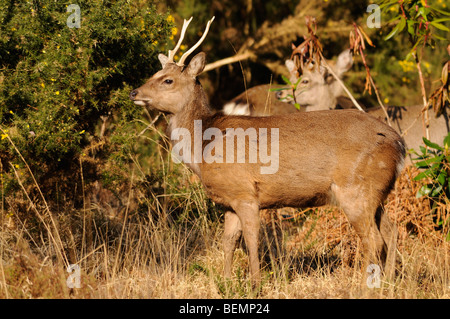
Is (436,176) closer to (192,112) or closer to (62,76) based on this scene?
(192,112)

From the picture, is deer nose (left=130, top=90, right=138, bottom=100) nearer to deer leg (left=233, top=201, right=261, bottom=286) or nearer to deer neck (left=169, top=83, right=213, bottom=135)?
deer neck (left=169, top=83, right=213, bottom=135)

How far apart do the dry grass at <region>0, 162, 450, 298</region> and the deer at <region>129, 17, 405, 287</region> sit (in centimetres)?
36

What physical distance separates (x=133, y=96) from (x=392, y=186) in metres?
2.68

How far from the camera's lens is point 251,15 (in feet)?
45.8

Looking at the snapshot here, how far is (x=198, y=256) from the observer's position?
6480 mm

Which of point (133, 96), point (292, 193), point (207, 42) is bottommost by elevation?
point (292, 193)

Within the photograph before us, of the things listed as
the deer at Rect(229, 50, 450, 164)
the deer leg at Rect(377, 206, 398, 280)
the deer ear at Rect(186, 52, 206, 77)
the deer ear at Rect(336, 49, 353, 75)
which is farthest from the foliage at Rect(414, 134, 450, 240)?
the deer ear at Rect(336, 49, 353, 75)

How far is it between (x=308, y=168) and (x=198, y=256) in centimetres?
171

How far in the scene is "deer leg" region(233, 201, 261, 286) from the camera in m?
5.57

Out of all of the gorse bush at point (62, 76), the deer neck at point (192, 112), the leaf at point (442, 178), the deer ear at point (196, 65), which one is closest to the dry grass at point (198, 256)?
the leaf at point (442, 178)

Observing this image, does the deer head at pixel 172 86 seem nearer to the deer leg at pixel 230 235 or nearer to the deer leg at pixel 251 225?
the deer leg at pixel 230 235

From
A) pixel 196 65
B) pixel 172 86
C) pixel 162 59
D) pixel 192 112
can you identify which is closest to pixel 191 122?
pixel 192 112
